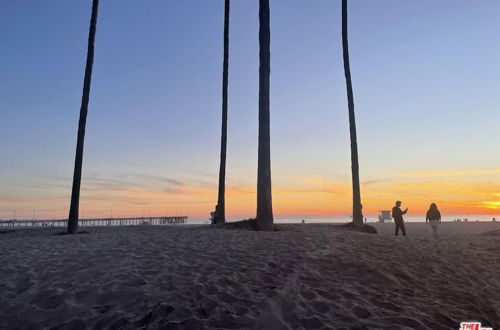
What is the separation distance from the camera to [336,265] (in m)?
10.0

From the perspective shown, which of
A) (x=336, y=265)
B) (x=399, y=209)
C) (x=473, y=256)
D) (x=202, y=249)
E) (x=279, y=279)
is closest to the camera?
(x=279, y=279)

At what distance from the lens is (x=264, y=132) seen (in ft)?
65.1

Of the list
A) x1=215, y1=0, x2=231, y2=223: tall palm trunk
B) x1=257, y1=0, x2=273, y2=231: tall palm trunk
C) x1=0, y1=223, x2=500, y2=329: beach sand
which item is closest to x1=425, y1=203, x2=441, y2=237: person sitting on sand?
x1=0, y1=223, x2=500, y2=329: beach sand

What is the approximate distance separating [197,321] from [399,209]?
17290mm

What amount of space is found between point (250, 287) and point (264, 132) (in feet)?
40.4

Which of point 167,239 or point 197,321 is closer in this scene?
point 197,321

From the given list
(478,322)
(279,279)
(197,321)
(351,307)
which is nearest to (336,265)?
(279,279)

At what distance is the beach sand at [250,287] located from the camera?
22.9 feet

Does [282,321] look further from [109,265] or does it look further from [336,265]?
Answer: [109,265]

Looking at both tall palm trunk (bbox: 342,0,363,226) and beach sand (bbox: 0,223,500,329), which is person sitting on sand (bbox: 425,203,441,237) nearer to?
tall palm trunk (bbox: 342,0,363,226)

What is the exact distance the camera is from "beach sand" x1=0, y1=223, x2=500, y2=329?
6.98 m

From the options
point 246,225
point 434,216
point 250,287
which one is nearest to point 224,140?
point 246,225

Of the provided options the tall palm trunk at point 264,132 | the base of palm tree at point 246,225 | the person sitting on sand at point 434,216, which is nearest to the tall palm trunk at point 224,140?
the base of palm tree at point 246,225

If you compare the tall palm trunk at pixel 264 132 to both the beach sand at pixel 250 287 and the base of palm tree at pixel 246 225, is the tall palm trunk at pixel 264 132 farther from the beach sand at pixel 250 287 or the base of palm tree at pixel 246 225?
the beach sand at pixel 250 287
